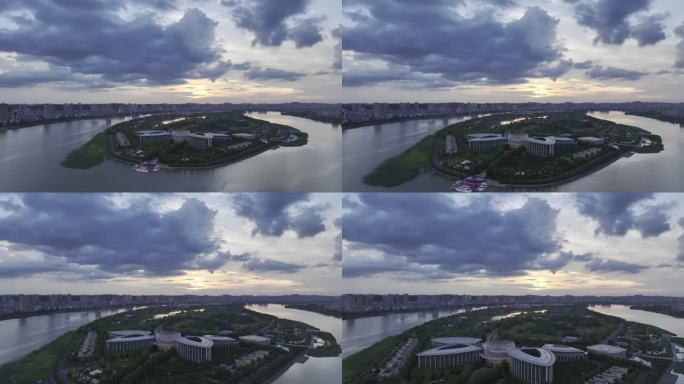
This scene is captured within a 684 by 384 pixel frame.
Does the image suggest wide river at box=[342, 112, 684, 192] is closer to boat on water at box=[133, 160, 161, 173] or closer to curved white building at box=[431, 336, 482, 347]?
curved white building at box=[431, 336, 482, 347]

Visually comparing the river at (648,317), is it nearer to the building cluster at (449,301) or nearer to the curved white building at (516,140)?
the building cluster at (449,301)

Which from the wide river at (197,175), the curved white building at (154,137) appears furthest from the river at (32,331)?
the curved white building at (154,137)

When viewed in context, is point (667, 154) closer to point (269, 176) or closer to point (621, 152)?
point (621, 152)

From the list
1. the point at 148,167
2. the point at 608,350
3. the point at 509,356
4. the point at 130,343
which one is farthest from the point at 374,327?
the point at 148,167

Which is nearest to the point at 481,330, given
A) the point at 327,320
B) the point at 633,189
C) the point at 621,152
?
the point at 327,320

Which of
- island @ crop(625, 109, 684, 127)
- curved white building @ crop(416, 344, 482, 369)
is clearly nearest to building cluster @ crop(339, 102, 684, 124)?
island @ crop(625, 109, 684, 127)

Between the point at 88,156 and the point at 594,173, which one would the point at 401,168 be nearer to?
the point at 594,173
